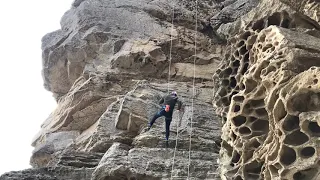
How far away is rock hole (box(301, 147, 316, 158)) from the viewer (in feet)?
26.8

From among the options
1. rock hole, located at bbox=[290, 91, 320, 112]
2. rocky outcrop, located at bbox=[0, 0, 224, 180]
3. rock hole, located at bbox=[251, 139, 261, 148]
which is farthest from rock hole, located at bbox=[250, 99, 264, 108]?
rocky outcrop, located at bbox=[0, 0, 224, 180]

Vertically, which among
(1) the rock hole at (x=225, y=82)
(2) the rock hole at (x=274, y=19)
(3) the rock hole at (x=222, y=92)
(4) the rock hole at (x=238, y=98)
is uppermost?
(2) the rock hole at (x=274, y=19)

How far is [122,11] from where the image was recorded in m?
17.9

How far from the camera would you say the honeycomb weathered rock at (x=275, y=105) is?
830 cm

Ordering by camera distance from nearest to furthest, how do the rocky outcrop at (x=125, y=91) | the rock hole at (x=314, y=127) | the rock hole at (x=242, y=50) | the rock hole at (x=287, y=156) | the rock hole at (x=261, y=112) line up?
the rock hole at (x=314, y=127) < the rock hole at (x=287, y=156) < the rock hole at (x=261, y=112) < the rock hole at (x=242, y=50) < the rocky outcrop at (x=125, y=91)

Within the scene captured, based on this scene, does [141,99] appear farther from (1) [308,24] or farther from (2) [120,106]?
(1) [308,24]

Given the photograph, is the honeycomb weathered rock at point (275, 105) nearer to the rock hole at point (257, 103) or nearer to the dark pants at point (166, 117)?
the rock hole at point (257, 103)

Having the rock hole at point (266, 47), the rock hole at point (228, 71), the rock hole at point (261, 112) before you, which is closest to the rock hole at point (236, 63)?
the rock hole at point (228, 71)

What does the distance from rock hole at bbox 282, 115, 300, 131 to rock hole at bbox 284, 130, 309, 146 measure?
10cm

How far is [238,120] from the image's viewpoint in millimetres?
9977

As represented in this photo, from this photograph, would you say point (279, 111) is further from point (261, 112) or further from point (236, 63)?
point (236, 63)

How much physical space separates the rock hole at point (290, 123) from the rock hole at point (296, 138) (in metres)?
0.10

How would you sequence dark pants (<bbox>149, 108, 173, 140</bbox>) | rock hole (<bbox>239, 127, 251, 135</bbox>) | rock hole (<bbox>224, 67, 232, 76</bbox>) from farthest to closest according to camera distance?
dark pants (<bbox>149, 108, 173, 140</bbox>) → rock hole (<bbox>224, 67, 232, 76</bbox>) → rock hole (<bbox>239, 127, 251, 135</bbox>)

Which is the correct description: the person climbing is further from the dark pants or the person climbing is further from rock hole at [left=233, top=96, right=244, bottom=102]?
rock hole at [left=233, top=96, right=244, bottom=102]
